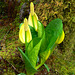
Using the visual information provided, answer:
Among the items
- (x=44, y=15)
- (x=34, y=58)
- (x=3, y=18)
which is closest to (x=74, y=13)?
(x=44, y=15)

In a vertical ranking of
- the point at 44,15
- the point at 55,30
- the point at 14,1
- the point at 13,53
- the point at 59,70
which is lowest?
the point at 59,70

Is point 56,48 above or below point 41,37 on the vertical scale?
below

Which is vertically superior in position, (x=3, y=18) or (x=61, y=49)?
(x=3, y=18)

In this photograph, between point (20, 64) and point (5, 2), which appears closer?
point (20, 64)

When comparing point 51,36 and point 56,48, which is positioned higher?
point 51,36

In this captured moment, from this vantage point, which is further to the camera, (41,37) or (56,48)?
(56,48)

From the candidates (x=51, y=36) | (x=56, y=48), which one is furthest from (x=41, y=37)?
(x=56, y=48)

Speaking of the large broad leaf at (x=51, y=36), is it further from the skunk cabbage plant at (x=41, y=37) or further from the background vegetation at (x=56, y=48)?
the background vegetation at (x=56, y=48)

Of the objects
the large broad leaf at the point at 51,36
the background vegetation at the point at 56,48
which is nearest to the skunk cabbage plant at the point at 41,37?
the large broad leaf at the point at 51,36

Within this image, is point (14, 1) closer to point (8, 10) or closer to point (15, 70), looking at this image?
point (8, 10)

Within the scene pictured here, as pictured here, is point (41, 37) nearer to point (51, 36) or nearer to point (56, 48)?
point (51, 36)

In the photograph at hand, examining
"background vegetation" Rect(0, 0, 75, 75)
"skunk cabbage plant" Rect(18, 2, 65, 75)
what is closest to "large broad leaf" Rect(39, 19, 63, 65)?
"skunk cabbage plant" Rect(18, 2, 65, 75)
